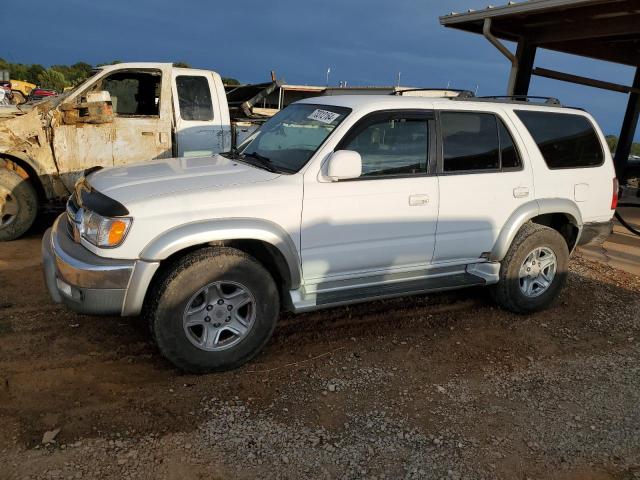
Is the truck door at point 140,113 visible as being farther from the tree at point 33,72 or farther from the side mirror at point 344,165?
the tree at point 33,72

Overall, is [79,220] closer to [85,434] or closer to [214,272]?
[214,272]

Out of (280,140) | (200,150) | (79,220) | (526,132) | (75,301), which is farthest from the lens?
(200,150)

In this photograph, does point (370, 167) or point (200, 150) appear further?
point (200, 150)

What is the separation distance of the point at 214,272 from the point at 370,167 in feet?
4.56

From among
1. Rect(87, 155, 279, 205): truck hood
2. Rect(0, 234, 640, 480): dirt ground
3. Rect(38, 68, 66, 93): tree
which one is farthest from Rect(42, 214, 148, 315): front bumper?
Rect(38, 68, 66, 93): tree

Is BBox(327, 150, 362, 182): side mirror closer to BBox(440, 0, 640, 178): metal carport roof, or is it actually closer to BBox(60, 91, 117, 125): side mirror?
BBox(60, 91, 117, 125): side mirror

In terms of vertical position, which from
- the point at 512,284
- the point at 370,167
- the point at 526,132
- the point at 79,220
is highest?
the point at 526,132

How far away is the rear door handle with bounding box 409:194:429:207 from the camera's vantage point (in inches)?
153

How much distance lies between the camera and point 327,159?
11.7 feet

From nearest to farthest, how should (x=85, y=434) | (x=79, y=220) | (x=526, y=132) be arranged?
(x=85, y=434) → (x=79, y=220) → (x=526, y=132)

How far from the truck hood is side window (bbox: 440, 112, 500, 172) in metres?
1.49

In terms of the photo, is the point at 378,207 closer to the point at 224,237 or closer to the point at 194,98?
the point at 224,237

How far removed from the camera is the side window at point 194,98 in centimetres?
702

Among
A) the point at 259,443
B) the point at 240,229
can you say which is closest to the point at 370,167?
the point at 240,229
